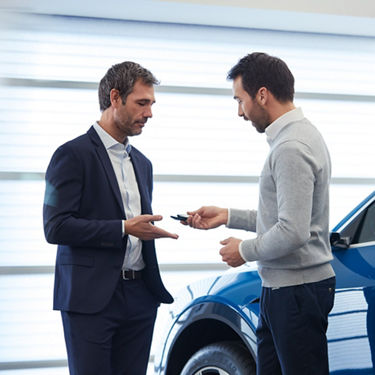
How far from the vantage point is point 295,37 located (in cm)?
640

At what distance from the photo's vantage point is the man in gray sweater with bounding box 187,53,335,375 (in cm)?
210

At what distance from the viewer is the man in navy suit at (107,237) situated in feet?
8.44

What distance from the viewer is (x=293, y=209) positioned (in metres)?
2.08

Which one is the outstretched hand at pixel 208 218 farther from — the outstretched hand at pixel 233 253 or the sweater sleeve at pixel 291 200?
the sweater sleeve at pixel 291 200

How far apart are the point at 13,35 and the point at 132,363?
12.7 ft

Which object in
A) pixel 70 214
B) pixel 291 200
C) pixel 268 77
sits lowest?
pixel 70 214

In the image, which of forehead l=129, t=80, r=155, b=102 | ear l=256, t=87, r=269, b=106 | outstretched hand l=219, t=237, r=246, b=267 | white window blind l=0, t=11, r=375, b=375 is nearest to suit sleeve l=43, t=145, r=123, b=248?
forehead l=129, t=80, r=155, b=102

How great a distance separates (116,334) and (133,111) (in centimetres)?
86

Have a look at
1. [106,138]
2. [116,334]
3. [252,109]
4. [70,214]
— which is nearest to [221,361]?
[116,334]

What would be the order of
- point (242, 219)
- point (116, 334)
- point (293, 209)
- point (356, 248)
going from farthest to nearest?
point (116, 334), point (242, 219), point (356, 248), point (293, 209)

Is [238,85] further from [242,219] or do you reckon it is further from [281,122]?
[242,219]

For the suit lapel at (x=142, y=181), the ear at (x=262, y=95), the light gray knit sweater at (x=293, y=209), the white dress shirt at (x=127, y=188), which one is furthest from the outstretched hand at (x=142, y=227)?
the ear at (x=262, y=95)

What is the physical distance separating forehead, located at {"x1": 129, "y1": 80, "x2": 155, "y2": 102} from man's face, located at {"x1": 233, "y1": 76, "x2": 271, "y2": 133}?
0.52 m

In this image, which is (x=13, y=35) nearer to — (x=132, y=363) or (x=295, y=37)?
(x=295, y=37)
